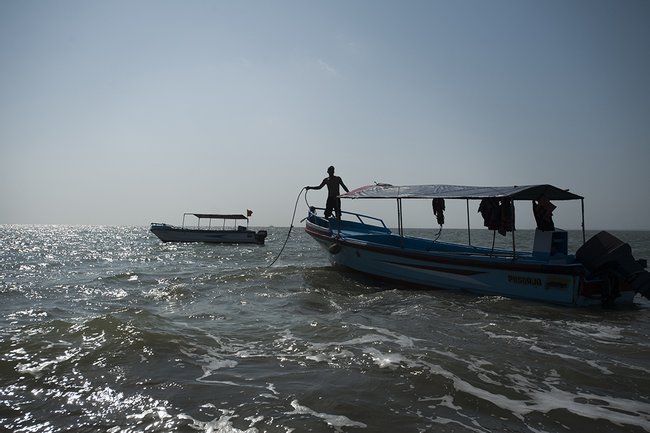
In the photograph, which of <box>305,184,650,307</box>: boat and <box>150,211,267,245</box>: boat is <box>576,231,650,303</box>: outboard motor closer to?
<box>305,184,650,307</box>: boat

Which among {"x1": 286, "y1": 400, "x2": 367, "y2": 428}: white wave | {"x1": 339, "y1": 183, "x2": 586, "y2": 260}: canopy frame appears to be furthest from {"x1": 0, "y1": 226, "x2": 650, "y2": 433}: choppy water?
{"x1": 339, "y1": 183, "x2": 586, "y2": 260}: canopy frame

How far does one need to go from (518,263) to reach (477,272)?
1.04 meters

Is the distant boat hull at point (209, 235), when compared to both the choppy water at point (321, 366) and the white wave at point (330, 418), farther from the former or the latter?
the white wave at point (330, 418)

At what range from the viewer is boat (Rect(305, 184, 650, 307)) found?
31.4ft

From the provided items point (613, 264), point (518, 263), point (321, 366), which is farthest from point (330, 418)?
point (613, 264)

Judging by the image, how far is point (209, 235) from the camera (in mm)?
38688

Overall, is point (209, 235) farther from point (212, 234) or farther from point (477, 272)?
point (477, 272)

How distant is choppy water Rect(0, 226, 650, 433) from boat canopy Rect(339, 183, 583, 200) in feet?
8.66

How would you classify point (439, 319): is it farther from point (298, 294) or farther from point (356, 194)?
point (356, 194)

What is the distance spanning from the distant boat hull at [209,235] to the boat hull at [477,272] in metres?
26.1

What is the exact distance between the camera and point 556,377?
5203 mm

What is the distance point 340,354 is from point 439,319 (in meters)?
3.12

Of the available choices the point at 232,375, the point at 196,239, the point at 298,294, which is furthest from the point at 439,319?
the point at 196,239

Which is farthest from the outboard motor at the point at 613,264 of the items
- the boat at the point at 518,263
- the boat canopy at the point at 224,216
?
the boat canopy at the point at 224,216
